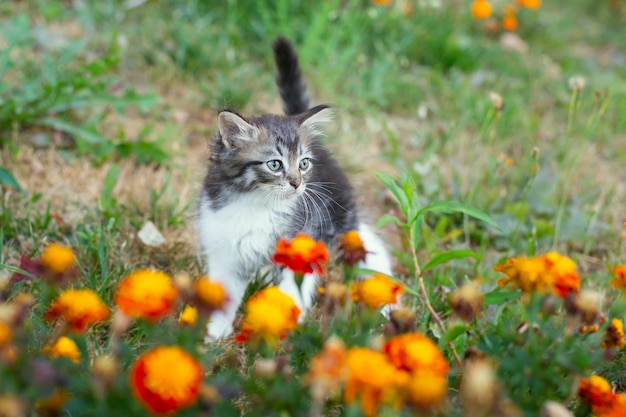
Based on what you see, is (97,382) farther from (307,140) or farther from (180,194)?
(180,194)

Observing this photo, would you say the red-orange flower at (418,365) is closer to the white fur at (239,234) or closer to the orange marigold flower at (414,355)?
the orange marigold flower at (414,355)

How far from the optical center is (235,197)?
7.79 feet

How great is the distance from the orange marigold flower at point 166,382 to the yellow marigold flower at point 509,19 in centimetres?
469

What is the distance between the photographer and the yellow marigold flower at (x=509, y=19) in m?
5.14

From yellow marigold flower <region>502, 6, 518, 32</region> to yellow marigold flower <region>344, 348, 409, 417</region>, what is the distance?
14.9 ft

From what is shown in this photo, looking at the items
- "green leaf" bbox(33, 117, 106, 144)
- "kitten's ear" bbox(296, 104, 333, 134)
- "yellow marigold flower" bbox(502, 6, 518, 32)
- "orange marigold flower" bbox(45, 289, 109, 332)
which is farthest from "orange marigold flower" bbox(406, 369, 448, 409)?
"yellow marigold flower" bbox(502, 6, 518, 32)

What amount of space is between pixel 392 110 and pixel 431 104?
269 millimetres

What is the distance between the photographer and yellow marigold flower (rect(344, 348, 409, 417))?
3.69ft

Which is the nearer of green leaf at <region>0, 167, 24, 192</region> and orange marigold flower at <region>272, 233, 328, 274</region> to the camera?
orange marigold flower at <region>272, 233, 328, 274</region>

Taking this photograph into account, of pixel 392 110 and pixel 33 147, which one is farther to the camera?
pixel 392 110

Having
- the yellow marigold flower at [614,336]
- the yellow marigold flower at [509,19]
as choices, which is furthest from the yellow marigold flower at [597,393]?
the yellow marigold flower at [509,19]

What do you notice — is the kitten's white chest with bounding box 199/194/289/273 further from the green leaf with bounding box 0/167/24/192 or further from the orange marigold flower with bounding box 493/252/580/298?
the orange marigold flower with bounding box 493/252/580/298

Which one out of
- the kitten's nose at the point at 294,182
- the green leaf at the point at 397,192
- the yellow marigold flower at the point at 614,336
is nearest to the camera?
the yellow marigold flower at the point at 614,336

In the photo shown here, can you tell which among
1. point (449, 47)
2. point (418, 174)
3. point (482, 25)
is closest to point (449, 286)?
point (418, 174)
